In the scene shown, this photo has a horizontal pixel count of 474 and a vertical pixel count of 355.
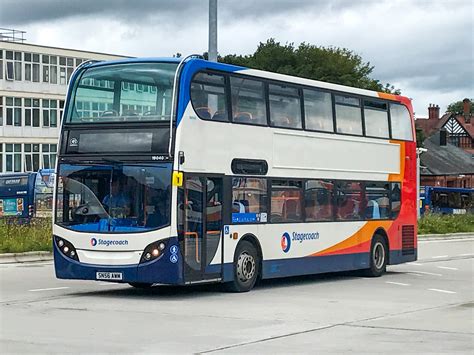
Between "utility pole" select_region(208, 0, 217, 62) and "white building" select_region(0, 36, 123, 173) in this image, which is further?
"white building" select_region(0, 36, 123, 173)

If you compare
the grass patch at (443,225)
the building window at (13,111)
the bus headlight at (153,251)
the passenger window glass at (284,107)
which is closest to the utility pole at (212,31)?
the passenger window glass at (284,107)

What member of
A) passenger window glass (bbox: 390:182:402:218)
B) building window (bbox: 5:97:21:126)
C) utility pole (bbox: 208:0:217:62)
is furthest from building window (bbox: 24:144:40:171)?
passenger window glass (bbox: 390:182:402:218)

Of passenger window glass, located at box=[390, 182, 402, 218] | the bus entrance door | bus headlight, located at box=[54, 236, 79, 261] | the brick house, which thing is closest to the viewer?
the bus entrance door

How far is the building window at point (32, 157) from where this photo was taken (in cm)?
7712

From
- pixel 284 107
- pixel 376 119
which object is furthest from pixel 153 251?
pixel 376 119

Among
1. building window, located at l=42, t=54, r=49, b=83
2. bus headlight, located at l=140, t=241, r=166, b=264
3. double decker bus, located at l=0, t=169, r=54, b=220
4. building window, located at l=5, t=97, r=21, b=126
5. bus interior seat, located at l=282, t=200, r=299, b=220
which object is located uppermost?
building window, located at l=42, t=54, r=49, b=83

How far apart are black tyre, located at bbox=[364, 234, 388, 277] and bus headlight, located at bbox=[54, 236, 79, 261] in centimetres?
784

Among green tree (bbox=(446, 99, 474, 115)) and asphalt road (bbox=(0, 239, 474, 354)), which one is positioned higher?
green tree (bbox=(446, 99, 474, 115))

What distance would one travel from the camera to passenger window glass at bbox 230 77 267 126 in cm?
1741

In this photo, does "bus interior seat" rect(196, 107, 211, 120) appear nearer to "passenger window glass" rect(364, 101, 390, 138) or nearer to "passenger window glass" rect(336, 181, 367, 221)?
"passenger window glass" rect(336, 181, 367, 221)

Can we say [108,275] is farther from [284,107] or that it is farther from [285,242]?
[284,107]

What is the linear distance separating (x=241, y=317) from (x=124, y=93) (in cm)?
458

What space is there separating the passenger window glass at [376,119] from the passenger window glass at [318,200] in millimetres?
2136

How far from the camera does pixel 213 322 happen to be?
13.1m
